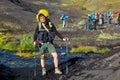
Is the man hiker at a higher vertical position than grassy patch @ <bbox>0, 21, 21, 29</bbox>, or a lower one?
higher

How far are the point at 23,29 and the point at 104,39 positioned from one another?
1829 centimetres

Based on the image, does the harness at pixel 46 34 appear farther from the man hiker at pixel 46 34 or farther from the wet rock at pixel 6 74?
the wet rock at pixel 6 74

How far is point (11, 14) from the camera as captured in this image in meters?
67.5

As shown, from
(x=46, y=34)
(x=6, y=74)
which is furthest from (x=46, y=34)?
(x=6, y=74)

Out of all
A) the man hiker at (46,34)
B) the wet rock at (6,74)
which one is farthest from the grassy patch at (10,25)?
the man hiker at (46,34)

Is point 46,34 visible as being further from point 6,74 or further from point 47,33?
point 6,74

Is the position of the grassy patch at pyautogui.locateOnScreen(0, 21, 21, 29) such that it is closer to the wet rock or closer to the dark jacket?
the wet rock

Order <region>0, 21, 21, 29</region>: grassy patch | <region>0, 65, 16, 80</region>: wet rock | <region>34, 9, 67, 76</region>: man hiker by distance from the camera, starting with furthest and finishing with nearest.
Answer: <region>0, 21, 21, 29</region>: grassy patch, <region>0, 65, 16, 80</region>: wet rock, <region>34, 9, 67, 76</region>: man hiker

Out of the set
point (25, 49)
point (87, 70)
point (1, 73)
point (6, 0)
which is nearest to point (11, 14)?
point (6, 0)

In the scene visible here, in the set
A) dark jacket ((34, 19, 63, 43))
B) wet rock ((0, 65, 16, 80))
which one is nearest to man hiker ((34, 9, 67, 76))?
dark jacket ((34, 19, 63, 43))

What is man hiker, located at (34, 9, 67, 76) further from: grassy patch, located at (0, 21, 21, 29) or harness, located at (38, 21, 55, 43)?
grassy patch, located at (0, 21, 21, 29)

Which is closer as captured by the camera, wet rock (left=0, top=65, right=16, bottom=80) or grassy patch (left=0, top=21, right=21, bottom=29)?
wet rock (left=0, top=65, right=16, bottom=80)

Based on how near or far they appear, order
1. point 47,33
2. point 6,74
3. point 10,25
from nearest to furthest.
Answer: point 47,33 → point 6,74 → point 10,25

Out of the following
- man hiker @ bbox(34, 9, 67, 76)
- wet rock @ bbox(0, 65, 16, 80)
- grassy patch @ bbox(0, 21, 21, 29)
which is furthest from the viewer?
grassy patch @ bbox(0, 21, 21, 29)
